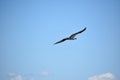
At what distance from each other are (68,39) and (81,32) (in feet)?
8.22

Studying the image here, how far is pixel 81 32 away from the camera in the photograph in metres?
94.3

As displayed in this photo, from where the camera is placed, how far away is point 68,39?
9538 cm

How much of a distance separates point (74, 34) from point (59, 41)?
9.06 ft

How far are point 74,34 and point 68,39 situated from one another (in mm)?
1359

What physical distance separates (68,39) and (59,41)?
1491mm

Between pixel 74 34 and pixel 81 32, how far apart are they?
120 centimetres

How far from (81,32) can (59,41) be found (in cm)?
395

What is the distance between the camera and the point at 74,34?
94.8 m
